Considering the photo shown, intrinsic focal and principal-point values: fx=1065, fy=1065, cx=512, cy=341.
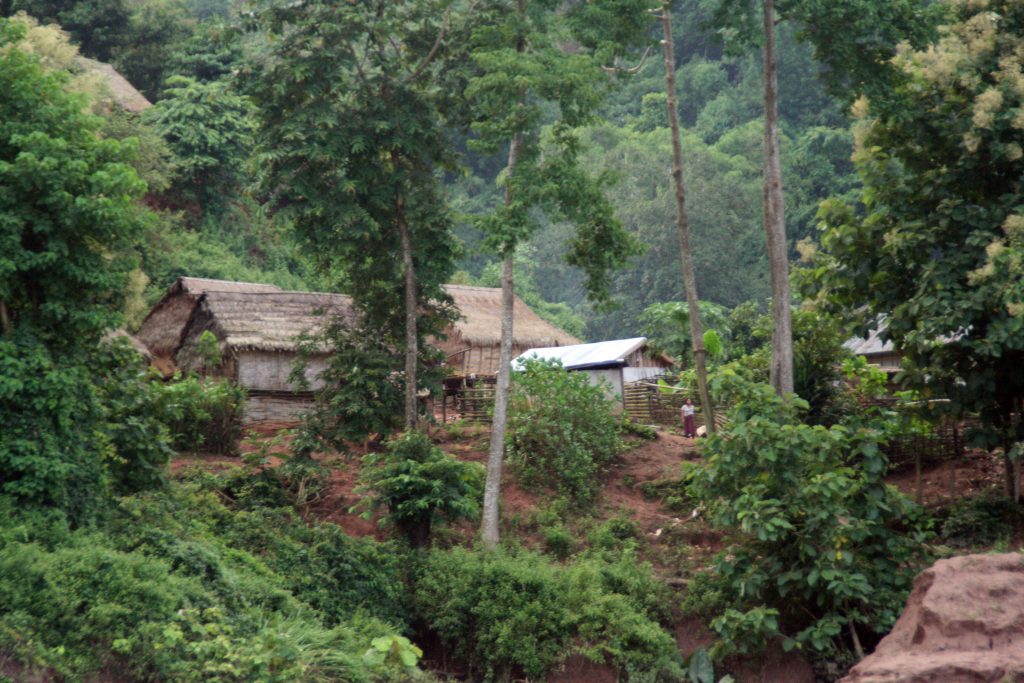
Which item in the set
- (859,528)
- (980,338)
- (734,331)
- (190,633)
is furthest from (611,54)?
(734,331)

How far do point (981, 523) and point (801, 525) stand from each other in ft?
8.66

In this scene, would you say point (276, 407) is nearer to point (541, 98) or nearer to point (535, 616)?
point (541, 98)

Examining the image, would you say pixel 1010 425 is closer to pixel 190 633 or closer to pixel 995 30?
pixel 995 30

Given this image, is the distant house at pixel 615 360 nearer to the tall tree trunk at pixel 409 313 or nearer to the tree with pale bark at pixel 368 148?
the tree with pale bark at pixel 368 148

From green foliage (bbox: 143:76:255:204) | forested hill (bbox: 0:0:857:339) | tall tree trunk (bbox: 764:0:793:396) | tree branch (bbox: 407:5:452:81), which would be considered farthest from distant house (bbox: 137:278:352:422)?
green foliage (bbox: 143:76:255:204)

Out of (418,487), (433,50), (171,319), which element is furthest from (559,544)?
(171,319)

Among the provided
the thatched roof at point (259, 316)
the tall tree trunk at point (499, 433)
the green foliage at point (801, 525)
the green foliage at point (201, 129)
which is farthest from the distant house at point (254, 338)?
Answer: the green foliage at point (801, 525)

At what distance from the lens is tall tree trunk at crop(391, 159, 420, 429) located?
13070 millimetres

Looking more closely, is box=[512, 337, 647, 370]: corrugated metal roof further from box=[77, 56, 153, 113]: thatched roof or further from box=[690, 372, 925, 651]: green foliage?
box=[77, 56, 153, 113]: thatched roof

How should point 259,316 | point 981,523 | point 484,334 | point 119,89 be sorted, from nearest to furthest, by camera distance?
point 981,523
point 259,316
point 484,334
point 119,89

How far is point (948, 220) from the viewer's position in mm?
11391

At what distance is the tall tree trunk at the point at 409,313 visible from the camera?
13.1 metres

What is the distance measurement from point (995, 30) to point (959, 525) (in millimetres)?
5409

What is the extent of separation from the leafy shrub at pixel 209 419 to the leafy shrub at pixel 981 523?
905cm
